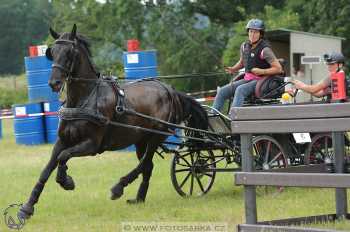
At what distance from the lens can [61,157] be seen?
8156 mm

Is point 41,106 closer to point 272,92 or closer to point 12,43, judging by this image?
point 272,92

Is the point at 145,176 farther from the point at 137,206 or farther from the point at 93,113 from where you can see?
the point at 93,113

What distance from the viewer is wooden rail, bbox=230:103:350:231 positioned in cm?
551

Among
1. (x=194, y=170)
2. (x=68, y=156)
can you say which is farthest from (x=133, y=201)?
(x=68, y=156)

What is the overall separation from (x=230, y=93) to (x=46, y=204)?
8.75 ft

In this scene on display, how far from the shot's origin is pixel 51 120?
60.8ft

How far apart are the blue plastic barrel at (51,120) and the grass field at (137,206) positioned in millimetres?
5852

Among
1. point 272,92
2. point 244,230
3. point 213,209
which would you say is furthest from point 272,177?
point 272,92

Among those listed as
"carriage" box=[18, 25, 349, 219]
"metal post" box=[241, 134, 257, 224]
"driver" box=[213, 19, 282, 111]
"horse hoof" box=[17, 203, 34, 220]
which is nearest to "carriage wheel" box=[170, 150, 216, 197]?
"carriage" box=[18, 25, 349, 219]

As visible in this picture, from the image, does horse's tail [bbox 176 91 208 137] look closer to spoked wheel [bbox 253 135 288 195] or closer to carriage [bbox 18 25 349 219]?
carriage [bbox 18 25 349 219]

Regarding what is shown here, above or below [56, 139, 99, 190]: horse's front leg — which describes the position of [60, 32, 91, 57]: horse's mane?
above

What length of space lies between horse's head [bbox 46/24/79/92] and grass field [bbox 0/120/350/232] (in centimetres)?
147

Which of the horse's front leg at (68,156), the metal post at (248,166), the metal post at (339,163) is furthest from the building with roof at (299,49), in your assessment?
the metal post at (248,166)

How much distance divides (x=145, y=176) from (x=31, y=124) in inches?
390
